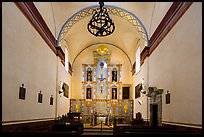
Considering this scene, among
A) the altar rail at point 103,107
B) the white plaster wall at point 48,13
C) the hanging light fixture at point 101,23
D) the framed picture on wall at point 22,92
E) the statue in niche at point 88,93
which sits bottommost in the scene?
the altar rail at point 103,107

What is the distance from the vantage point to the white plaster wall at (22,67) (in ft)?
24.5

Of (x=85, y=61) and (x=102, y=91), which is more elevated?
(x=85, y=61)

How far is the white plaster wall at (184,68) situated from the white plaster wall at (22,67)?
491 cm

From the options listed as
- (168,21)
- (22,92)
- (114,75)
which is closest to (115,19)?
(168,21)

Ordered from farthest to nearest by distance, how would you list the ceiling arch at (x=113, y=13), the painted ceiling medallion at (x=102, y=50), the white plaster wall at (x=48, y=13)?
the painted ceiling medallion at (x=102, y=50) → the ceiling arch at (x=113, y=13) → the white plaster wall at (x=48, y=13)

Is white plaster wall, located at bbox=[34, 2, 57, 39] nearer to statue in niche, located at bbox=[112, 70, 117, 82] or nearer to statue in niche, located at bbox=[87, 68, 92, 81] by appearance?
statue in niche, located at bbox=[87, 68, 92, 81]

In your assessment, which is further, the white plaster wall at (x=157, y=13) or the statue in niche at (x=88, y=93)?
the statue in niche at (x=88, y=93)

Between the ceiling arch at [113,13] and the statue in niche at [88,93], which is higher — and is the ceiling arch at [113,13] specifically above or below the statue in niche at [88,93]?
above

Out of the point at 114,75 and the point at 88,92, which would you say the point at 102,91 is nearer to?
the point at 88,92

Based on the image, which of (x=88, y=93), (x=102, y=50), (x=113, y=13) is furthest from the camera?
(x=88, y=93)

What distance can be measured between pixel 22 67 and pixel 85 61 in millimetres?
15175

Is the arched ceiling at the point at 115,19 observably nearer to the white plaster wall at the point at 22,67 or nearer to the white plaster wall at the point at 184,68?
the white plaster wall at the point at 22,67

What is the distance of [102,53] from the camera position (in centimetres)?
2314

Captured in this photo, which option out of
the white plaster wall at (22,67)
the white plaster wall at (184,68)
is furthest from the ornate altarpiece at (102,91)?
the white plaster wall at (184,68)
